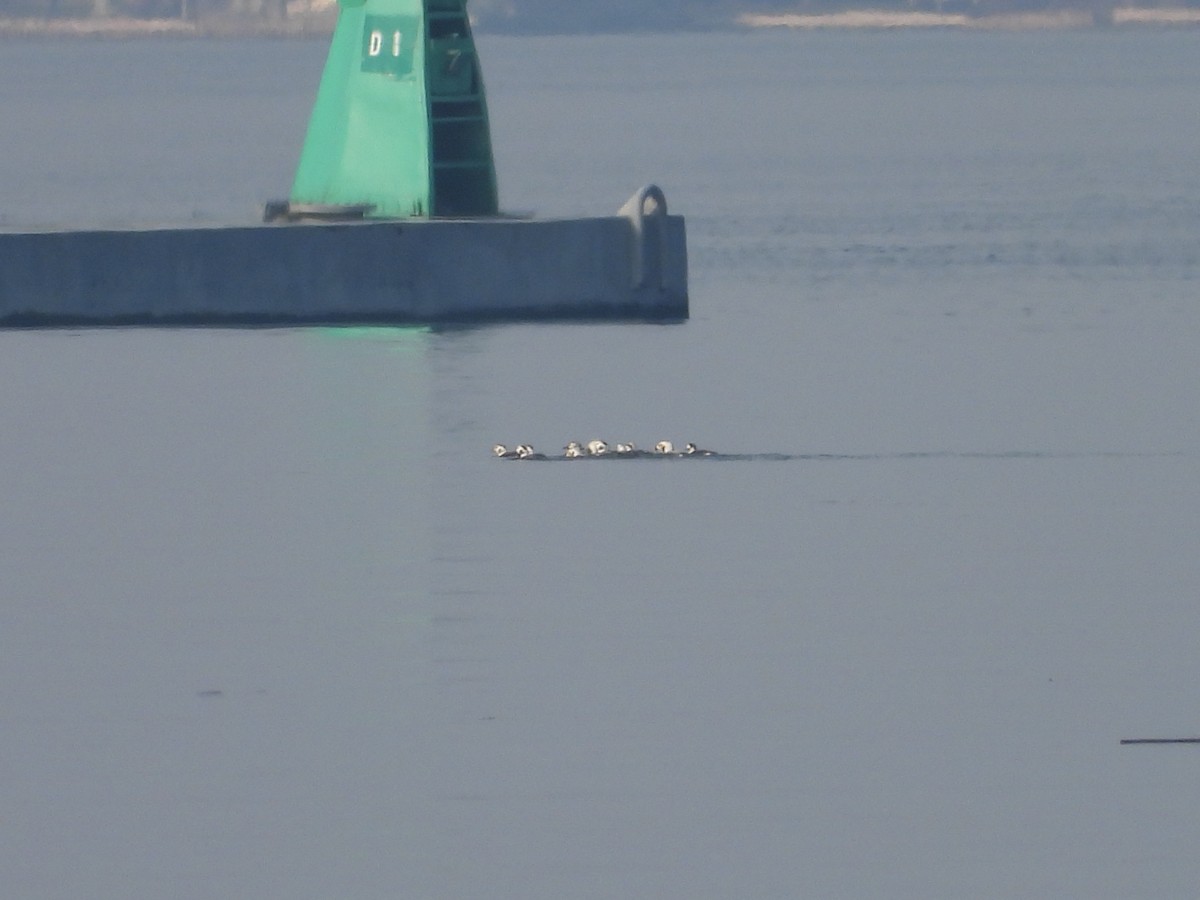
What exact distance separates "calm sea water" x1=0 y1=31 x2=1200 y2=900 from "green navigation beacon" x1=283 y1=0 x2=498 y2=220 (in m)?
1.41

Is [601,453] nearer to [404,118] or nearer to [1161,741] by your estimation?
[404,118]

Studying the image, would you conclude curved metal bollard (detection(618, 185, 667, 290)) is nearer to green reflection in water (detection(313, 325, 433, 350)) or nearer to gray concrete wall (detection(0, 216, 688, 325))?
gray concrete wall (detection(0, 216, 688, 325))

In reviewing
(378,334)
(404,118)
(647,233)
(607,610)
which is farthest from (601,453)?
(404,118)

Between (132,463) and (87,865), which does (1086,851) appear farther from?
(132,463)

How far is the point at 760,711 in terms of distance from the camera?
1505cm

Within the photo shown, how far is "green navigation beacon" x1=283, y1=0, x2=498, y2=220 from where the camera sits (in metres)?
32.8

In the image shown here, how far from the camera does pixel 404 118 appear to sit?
32938 mm

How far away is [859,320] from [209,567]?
20380 millimetres

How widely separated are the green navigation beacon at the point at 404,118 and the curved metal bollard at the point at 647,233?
1724mm

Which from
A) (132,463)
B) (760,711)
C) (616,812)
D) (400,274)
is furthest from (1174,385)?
(616,812)

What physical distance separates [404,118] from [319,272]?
79.2 inches

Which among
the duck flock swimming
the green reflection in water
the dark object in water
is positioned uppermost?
the dark object in water

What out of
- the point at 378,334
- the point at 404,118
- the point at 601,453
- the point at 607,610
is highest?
the point at 404,118

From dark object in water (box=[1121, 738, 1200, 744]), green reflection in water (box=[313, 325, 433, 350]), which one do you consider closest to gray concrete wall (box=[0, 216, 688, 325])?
green reflection in water (box=[313, 325, 433, 350])
